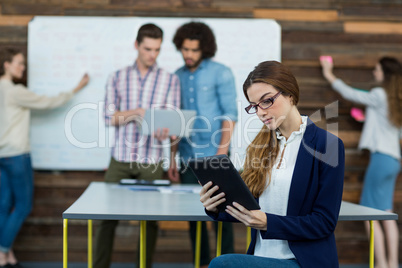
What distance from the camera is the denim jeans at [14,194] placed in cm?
332

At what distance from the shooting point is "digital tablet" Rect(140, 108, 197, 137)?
288 centimetres

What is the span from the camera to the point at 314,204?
155 cm

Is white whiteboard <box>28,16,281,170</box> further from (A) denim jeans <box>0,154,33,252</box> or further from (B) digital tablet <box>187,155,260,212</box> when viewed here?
(B) digital tablet <box>187,155,260,212</box>

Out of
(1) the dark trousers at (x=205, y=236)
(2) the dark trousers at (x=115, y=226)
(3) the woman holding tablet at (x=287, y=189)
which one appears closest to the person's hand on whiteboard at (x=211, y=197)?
(3) the woman holding tablet at (x=287, y=189)

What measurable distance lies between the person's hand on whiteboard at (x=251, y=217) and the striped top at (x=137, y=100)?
1.51m

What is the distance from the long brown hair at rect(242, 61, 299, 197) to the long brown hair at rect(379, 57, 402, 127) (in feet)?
6.51

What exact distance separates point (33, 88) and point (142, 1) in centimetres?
112

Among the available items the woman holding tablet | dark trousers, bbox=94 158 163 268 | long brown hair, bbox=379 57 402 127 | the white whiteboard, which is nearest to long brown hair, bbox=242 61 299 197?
the woman holding tablet

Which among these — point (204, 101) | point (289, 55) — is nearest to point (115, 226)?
point (204, 101)

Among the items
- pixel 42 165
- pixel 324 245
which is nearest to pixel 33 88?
pixel 42 165

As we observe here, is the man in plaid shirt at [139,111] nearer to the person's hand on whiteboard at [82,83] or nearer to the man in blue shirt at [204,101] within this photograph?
the man in blue shirt at [204,101]

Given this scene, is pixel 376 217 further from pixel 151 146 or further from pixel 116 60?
pixel 116 60

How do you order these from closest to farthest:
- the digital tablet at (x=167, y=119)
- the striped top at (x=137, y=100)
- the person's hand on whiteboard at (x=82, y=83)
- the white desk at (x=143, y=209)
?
the white desk at (x=143, y=209), the digital tablet at (x=167, y=119), the striped top at (x=137, y=100), the person's hand on whiteboard at (x=82, y=83)

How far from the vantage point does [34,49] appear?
3.60m
